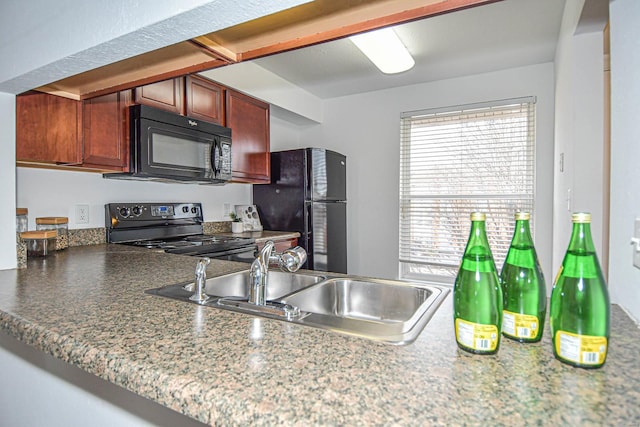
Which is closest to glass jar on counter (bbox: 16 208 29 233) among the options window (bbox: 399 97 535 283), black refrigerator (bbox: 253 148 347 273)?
black refrigerator (bbox: 253 148 347 273)

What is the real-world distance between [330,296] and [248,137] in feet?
7.05

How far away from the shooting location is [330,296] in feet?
4.17

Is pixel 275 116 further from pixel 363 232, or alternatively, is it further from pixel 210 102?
pixel 363 232

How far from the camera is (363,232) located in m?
3.84

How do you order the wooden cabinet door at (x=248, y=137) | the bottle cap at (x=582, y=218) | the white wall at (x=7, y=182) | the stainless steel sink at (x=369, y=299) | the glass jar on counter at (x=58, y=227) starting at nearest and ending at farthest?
1. the bottle cap at (x=582, y=218)
2. the stainless steel sink at (x=369, y=299)
3. the white wall at (x=7, y=182)
4. the glass jar on counter at (x=58, y=227)
5. the wooden cabinet door at (x=248, y=137)

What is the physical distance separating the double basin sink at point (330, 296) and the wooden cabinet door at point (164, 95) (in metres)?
1.52

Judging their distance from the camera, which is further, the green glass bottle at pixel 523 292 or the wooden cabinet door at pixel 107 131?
the wooden cabinet door at pixel 107 131

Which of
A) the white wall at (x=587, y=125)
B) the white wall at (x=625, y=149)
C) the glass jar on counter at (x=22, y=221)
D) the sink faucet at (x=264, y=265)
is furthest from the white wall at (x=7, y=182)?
the white wall at (x=587, y=125)

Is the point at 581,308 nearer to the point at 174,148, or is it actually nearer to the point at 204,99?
the point at 174,148

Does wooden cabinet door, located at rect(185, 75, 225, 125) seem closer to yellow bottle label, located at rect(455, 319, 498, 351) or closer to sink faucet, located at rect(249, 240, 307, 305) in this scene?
sink faucet, located at rect(249, 240, 307, 305)

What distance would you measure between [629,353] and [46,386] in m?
1.48

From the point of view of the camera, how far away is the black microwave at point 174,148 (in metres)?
2.12

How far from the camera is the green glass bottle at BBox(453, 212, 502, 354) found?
0.60 metres

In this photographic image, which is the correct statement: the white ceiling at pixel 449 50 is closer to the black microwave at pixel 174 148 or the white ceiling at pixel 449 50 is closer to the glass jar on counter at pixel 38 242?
the black microwave at pixel 174 148
